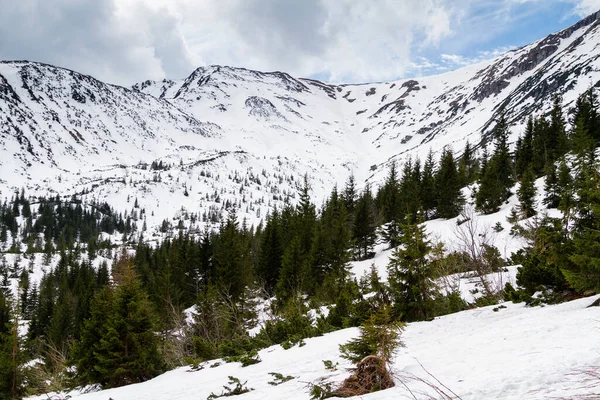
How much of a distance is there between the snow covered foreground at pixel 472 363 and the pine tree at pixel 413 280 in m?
1.23

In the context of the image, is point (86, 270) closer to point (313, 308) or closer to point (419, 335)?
point (313, 308)

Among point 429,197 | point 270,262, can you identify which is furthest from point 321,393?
point 429,197

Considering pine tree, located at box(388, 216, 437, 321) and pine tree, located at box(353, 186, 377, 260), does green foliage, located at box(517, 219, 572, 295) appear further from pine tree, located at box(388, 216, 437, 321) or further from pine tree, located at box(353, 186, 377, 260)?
pine tree, located at box(353, 186, 377, 260)

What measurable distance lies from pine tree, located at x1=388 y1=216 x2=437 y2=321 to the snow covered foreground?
1.23 meters

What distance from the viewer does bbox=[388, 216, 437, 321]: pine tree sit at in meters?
12.0

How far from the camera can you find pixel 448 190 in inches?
1784

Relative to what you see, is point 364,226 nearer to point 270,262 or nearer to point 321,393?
point 270,262

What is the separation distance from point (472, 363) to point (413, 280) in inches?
291

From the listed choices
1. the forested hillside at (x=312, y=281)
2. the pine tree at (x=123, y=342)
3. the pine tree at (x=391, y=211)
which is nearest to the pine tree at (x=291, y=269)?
the forested hillside at (x=312, y=281)

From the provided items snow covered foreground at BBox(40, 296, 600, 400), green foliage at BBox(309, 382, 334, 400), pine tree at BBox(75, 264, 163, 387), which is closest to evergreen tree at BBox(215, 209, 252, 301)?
pine tree at BBox(75, 264, 163, 387)

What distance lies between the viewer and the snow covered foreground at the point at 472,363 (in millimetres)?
3721

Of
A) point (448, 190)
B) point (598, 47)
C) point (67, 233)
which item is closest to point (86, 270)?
point (448, 190)

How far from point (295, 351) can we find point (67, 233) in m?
186

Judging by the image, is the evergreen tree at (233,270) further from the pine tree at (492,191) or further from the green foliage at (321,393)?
the pine tree at (492,191)
